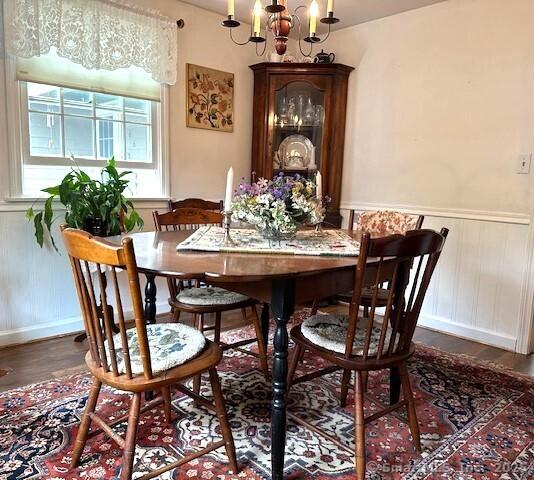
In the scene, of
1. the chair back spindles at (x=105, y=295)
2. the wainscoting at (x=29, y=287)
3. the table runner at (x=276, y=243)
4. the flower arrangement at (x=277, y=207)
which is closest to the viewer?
the chair back spindles at (x=105, y=295)

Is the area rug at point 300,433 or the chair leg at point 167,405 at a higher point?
the chair leg at point 167,405

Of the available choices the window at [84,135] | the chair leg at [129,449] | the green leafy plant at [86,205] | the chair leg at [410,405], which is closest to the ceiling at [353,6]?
the window at [84,135]

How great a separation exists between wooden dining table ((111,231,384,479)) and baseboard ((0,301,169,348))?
157 cm

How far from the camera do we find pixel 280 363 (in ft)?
4.74

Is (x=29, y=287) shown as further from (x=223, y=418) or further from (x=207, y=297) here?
(x=223, y=418)

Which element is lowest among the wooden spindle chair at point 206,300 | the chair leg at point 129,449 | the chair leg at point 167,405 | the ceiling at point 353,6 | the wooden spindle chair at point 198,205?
the chair leg at point 167,405

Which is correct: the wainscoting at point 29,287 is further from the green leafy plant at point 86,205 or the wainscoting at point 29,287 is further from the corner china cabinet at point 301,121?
the corner china cabinet at point 301,121

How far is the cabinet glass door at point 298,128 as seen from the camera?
3.62 metres

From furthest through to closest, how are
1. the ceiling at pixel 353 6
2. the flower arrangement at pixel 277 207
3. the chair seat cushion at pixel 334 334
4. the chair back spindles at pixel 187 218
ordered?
1. the ceiling at pixel 353 6
2. the chair back spindles at pixel 187 218
3. the flower arrangement at pixel 277 207
4. the chair seat cushion at pixel 334 334

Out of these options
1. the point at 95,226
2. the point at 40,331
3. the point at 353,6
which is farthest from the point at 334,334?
the point at 353,6

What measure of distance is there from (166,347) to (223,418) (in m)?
0.32

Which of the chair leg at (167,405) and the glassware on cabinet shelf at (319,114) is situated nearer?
the chair leg at (167,405)

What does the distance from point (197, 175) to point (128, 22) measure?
1150 mm

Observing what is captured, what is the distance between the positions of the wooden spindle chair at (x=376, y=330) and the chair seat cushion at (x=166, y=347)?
1.43 feet
